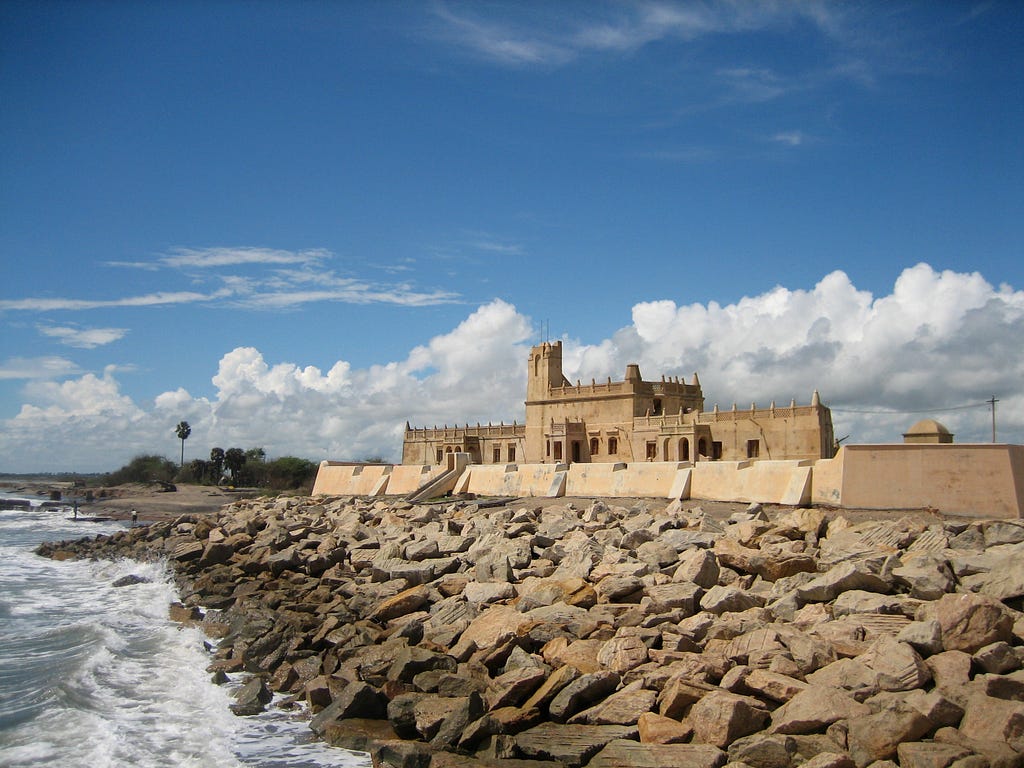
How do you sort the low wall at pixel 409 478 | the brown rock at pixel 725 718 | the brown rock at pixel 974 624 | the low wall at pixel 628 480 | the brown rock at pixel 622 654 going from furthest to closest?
the low wall at pixel 409 478, the low wall at pixel 628 480, the brown rock at pixel 622 654, the brown rock at pixel 974 624, the brown rock at pixel 725 718

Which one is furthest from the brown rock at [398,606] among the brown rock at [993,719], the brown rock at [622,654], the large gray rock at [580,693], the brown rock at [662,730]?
the brown rock at [993,719]

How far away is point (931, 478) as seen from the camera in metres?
15.2

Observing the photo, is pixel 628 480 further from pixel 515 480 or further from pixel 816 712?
pixel 816 712

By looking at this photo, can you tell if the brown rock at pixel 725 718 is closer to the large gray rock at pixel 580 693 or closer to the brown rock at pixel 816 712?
the brown rock at pixel 816 712

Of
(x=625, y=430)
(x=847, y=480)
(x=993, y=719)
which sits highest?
(x=625, y=430)

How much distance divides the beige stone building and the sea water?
2335 centimetres

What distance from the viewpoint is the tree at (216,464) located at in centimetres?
8650

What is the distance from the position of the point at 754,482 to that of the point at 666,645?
9696mm

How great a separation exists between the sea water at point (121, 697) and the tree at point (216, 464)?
66.3 meters

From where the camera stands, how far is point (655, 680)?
9.09 meters

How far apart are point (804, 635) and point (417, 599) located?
679 centimetres

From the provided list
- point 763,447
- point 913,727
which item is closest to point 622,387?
point 763,447

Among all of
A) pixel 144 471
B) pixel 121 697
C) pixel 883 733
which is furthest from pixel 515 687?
pixel 144 471

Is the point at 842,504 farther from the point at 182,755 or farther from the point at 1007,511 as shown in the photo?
the point at 182,755
